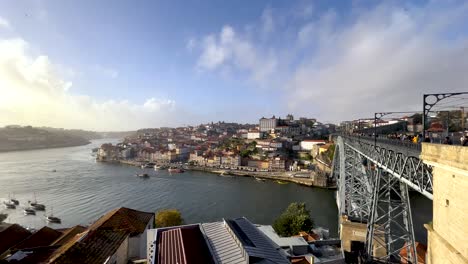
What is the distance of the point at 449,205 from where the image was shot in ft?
8.60

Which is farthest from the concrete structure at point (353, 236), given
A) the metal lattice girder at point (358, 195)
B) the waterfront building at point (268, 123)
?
the waterfront building at point (268, 123)

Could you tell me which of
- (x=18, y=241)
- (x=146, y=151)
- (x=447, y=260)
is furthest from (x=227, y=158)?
(x=447, y=260)

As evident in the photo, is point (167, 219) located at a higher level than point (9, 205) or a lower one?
higher

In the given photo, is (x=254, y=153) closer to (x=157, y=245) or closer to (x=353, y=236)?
(x=353, y=236)

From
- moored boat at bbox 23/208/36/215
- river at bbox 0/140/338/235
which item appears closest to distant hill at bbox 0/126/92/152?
river at bbox 0/140/338/235

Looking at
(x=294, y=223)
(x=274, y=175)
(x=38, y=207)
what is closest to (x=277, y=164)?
(x=274, y=175)

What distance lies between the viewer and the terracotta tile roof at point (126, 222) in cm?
733

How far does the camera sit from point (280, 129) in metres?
53.5

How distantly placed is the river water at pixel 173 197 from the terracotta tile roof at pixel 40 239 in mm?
6568

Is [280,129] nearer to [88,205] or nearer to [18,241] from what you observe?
[88,205]

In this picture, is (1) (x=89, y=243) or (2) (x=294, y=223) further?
(2) (x=294, y=223)

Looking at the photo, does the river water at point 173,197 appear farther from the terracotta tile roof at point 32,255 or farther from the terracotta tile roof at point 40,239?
the terracotta tile roof at point 32,255

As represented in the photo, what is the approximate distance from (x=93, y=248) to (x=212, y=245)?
8.02 ft

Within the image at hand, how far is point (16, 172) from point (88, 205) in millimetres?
21179
